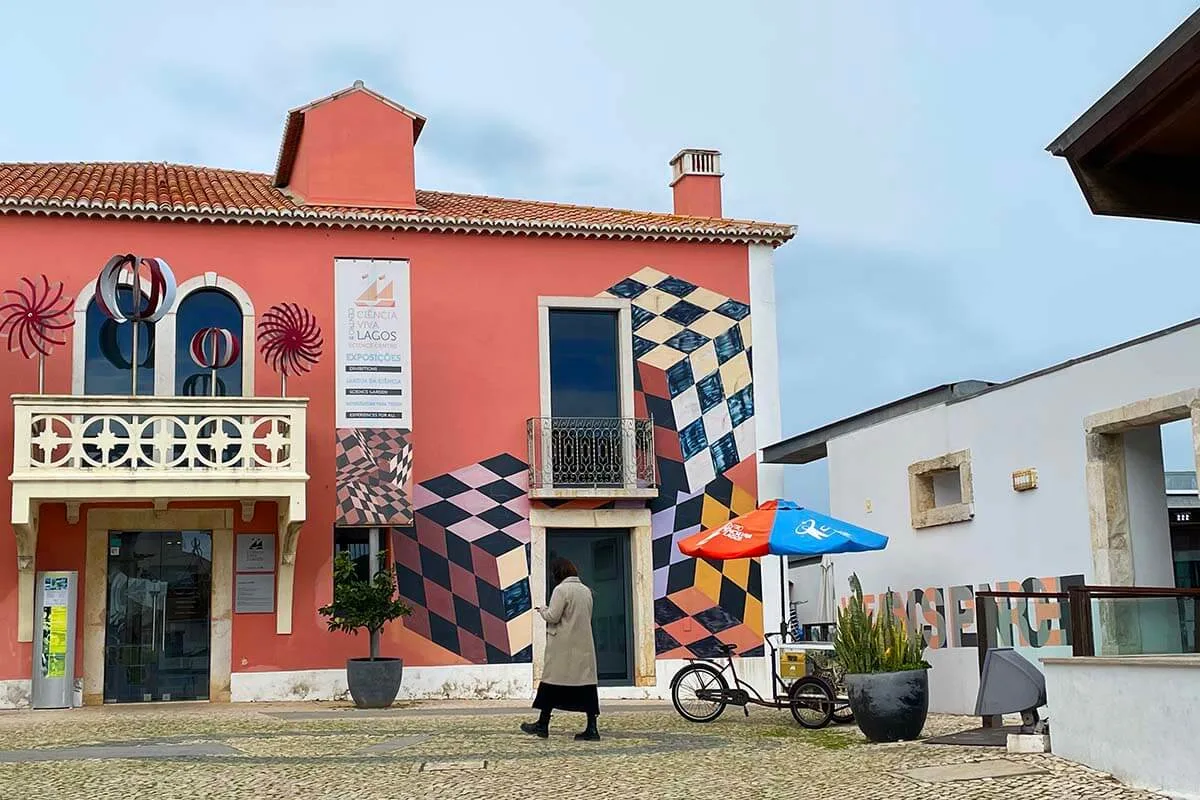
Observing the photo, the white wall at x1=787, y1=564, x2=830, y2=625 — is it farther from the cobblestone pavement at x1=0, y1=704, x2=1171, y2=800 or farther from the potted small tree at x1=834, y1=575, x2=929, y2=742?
the potted small tree at x1=834, y1=575, x2=929, y2=742

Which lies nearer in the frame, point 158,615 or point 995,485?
point 995,485

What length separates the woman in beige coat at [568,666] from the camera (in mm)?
11031

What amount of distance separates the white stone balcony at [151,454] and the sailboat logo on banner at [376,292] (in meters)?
Answer: 2.10

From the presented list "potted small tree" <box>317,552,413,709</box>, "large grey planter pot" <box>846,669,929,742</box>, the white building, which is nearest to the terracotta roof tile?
the white building

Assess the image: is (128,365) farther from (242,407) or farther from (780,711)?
(780,711)

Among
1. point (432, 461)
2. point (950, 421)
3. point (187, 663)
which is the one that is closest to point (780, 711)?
point (950, 421)

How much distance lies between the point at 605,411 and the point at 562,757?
9112mm

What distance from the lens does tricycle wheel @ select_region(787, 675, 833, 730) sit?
12.0 meters

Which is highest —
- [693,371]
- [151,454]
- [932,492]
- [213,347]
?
[213,347]

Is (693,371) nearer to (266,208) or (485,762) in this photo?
(266,208)

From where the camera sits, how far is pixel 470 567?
17797 mm

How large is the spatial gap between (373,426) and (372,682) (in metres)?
3.31

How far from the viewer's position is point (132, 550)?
56.0ft

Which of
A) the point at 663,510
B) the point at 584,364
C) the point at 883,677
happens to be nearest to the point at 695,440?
the point at 663,510
